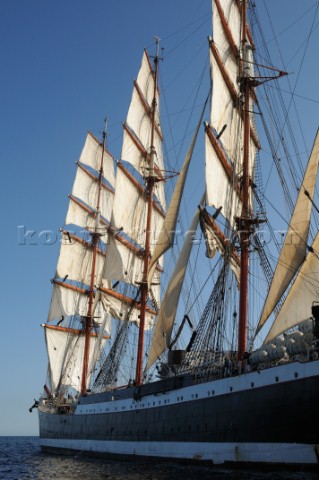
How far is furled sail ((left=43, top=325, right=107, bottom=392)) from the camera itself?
61438mm

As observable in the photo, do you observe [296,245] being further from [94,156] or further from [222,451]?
[94,156]

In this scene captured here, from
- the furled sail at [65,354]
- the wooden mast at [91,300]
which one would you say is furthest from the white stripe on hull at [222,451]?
the furled sail at [65,354]

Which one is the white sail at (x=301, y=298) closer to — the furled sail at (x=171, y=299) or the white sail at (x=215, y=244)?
the furled sail at (x=171, y=299)

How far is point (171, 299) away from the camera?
106 feet

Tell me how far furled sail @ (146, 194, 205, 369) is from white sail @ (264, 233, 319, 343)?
10.2m

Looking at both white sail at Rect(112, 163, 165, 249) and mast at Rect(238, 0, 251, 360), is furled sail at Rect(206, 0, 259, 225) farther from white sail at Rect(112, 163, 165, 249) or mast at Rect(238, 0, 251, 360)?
white sail at Rect(112, 163, 165, 249)

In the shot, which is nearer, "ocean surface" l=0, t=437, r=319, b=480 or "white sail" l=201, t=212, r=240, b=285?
"ocean surface" l=0, t=437, r=319, b=480

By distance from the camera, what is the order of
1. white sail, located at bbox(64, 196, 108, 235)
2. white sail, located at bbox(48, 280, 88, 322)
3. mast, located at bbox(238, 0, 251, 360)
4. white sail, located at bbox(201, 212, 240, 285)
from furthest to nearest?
white sail, located at bbox(64, 196, 108, 235) < white sail, located at bbox(48, 280, 88, 322) < white sail, located at bbox(201, 212, 240, 285) < mast, located at bbox(238, 0, 251, 360)

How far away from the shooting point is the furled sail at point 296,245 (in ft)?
76.5

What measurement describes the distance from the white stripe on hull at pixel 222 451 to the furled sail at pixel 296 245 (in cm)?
525

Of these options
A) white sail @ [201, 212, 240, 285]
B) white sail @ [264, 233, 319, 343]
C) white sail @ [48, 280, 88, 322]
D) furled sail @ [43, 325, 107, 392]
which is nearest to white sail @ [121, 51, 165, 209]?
white sail @ [201, 212, 240, 285]

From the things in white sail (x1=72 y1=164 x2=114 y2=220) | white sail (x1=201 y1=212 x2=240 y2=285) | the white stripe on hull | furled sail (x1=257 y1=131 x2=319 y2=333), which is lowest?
the white stripe on hull

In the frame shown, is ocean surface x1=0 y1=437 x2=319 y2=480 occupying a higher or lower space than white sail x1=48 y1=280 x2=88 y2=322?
lower

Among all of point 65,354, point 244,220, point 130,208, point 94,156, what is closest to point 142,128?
point 130,208
